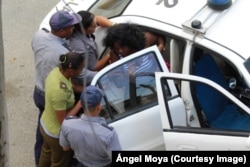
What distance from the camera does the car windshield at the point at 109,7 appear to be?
5.99 metres

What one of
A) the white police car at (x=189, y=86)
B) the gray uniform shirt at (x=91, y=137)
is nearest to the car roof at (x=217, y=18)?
the white police car at (x=189, y=86)

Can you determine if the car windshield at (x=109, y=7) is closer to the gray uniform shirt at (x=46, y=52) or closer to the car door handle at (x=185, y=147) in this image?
the gray uniform shirt at (x=46, y=52)

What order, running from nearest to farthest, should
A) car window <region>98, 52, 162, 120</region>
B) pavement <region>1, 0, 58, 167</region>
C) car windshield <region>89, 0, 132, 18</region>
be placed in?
1. car window <region>98, 52, 162, 120</region>
2. car windshield <region>89, 0, 132, 18</region>
3. pavement <region>1, 0, 58, 167</region>

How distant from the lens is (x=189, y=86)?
5.15 metres

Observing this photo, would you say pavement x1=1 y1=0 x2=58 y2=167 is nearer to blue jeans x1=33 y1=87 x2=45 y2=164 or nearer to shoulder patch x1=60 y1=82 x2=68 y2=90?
blue jeans x1=33 y1=87 x2=45 y2=164

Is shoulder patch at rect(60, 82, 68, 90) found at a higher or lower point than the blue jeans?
higher

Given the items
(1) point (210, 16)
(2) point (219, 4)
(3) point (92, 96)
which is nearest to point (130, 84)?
(3) point (92, 96)

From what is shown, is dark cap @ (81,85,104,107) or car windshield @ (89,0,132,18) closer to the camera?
dark cap @ (81,85,104,107)

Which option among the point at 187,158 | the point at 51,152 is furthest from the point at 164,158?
the point at 51,152

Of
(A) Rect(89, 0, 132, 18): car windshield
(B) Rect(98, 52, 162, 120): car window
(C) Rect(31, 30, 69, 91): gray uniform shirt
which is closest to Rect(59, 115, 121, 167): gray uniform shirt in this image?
(B) Rect(98, 52, 162, 120): car window

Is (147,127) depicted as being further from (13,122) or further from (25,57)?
(25,57)

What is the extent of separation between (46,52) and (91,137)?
3.64 feet

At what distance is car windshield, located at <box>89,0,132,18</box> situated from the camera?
5.99 meters

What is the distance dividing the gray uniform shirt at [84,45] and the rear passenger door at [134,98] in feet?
1.66
